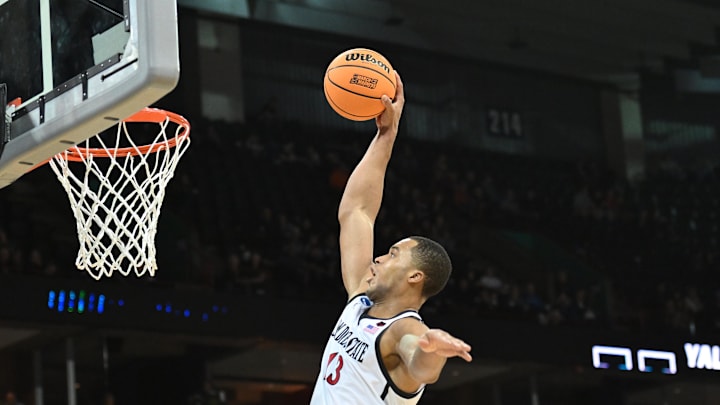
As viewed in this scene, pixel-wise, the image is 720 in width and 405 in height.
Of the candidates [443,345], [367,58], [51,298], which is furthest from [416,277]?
[51,298]

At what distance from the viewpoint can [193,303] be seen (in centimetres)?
1246

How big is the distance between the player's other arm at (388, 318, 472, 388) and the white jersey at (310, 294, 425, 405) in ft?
0.18

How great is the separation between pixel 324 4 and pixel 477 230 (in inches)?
154

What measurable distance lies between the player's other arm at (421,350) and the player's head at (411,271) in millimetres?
185

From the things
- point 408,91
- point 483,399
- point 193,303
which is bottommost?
point 483,399

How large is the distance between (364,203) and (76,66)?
4.36 ft

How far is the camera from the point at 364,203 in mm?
5285

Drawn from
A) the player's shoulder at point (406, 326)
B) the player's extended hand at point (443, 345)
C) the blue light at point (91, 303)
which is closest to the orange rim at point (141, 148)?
the player's shoulder at point (406, 326)

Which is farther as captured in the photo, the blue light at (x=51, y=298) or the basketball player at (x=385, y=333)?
the blue light at (x=51, y=298)

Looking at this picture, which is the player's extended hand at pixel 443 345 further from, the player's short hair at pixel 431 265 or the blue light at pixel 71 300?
the blue light at pixel 71 300

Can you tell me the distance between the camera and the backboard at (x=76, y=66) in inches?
167

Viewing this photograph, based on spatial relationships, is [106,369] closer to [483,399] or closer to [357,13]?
[483,399]

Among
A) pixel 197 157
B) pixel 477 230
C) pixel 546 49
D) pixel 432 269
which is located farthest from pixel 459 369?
pixel 432 269

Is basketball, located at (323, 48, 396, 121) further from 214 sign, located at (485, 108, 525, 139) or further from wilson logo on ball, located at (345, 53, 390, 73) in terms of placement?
214 sign, located at (485, 108, 525, 139)
